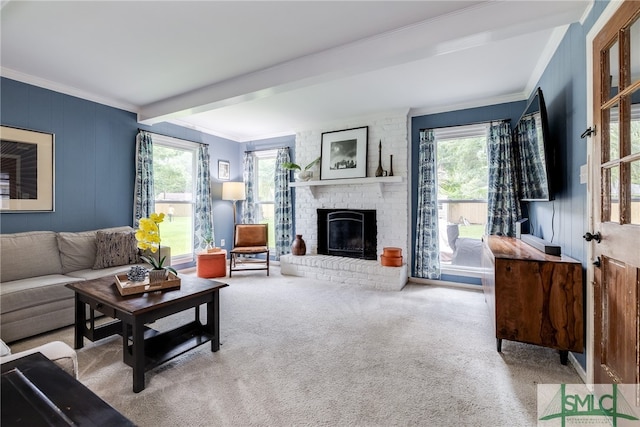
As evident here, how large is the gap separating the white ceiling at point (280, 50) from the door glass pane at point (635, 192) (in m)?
1.17

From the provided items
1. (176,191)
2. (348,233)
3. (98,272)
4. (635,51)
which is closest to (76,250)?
(98,272)

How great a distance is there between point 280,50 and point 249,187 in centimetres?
339

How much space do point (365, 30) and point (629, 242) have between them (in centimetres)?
217

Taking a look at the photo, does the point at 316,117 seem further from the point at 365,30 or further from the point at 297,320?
the point at 297,320

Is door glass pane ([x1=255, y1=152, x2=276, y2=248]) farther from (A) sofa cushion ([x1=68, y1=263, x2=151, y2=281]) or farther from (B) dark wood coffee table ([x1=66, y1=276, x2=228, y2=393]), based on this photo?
(B) dark wood coffee table ([x1=66, y1=276, x2=228, y2=393])

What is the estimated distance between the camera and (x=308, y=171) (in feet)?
16.1

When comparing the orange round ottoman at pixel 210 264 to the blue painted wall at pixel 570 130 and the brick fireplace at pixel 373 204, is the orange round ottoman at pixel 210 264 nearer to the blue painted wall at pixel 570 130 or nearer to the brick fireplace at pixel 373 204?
the brick fireplace at pixel 373 204

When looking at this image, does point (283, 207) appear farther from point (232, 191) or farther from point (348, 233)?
point (348, 233)

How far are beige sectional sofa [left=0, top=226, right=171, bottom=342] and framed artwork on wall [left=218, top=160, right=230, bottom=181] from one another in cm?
214

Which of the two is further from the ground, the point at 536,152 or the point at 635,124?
the point at 536,152

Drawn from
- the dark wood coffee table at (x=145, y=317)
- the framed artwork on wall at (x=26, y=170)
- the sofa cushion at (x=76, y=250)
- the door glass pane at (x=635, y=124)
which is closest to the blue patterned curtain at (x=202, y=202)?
the sofa cushion at (x=76, y=250)

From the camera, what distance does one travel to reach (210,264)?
448cm

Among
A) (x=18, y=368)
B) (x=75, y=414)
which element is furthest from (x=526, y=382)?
(x=18, y=368)

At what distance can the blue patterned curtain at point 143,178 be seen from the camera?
402cm
